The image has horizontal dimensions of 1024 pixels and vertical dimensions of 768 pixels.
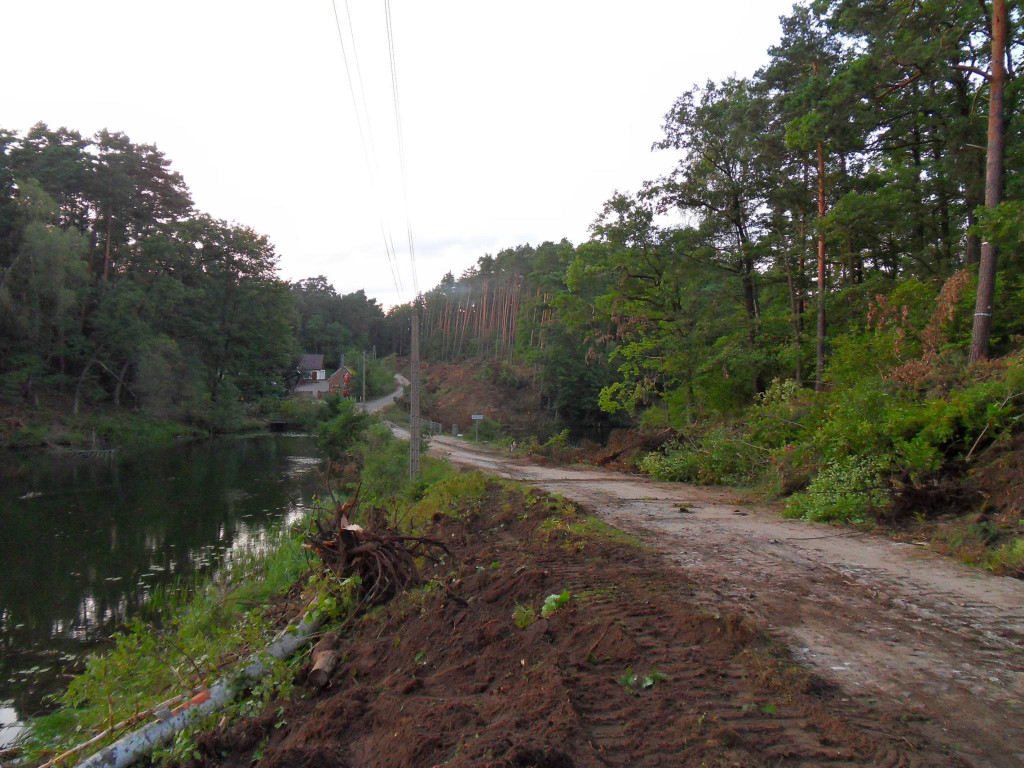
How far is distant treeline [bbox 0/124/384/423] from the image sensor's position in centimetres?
3694

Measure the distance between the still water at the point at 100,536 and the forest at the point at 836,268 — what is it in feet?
41.6

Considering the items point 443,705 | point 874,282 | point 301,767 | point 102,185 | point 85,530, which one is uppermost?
point 102,185

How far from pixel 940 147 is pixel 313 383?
79886mm

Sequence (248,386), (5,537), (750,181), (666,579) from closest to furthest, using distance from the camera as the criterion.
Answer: (666,579)
(5,537)
(750,181)
(248,386)

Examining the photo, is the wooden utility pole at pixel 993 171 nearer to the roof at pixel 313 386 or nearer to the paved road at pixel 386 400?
the paved road at pixel 386 400

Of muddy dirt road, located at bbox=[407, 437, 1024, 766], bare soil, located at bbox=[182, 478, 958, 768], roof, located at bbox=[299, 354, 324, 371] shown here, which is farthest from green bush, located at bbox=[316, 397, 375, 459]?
roof, located at bbox=[299, 354, 324, 371]

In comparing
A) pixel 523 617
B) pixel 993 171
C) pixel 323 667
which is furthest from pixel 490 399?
pixel 523 617

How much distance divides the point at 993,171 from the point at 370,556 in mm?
12650

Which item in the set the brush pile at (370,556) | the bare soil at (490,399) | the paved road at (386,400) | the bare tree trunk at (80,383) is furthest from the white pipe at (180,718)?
the paved road at (386,400)

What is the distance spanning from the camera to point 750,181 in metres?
21.2

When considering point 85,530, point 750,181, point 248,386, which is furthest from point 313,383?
point 750,181

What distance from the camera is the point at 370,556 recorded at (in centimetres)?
759

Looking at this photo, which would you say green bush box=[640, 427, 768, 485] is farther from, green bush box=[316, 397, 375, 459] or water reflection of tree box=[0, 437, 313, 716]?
green bush box=[316, 397, 375, 459]

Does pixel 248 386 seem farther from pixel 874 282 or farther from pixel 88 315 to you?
pixel 874 282
